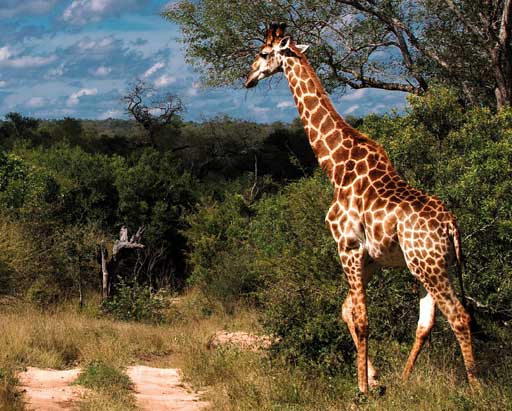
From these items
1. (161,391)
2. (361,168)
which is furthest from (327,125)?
(161,391)

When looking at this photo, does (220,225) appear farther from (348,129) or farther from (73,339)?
(348,129)

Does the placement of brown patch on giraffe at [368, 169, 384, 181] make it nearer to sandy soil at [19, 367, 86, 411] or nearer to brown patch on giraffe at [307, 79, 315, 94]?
brown patch on giraffe at [307, 79, 315, 94]

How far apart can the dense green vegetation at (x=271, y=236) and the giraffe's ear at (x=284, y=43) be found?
2.66 meters

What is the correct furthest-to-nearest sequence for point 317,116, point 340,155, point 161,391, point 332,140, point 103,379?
point 161,391 < point 103,379 < point 317,116 < point 332,140 < point 340,155

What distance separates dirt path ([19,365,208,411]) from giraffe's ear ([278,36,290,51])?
4108mm

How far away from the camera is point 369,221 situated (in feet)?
24.2

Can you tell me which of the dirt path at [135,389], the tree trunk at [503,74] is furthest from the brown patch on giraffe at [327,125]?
the tree trunk at [503,74]

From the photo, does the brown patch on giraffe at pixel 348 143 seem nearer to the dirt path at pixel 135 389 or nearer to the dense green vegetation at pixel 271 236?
the dense green vegetation at pixel 271 236

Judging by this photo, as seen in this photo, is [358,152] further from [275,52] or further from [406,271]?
[406,271]

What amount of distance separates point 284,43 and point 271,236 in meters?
6.90

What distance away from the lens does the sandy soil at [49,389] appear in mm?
8469

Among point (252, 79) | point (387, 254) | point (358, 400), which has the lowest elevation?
point (358, 400)

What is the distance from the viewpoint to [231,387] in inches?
356

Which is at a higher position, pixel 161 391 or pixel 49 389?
pixel 49 389
